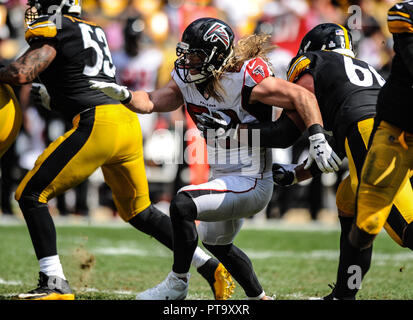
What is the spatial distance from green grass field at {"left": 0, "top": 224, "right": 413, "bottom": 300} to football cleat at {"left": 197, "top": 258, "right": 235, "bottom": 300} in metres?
0.37

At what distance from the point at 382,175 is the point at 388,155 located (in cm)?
10

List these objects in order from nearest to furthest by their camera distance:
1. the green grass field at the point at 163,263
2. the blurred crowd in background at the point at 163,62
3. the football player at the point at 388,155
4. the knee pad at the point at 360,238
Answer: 1. the football player at the point at 388,155
2. the knee pad at the point at 360,238
3. the green grass field at the point at 163,263
4. the blurred crowd in background at the point at 163,62

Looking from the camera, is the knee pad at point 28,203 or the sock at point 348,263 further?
the knee pad at point 28,203

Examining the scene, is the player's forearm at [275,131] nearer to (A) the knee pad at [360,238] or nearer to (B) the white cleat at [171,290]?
(A) the knee pad at [360,238]

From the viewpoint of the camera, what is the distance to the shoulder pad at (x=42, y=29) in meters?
4.02

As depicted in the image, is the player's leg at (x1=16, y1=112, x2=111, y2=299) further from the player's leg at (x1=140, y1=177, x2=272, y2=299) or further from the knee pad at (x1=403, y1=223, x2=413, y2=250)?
the knee pad at (x1=403, y1=223, x2=413, y2=250)

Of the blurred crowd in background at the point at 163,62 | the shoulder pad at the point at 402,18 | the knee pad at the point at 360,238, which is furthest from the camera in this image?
the blurred crowd in background at the point at 163,62

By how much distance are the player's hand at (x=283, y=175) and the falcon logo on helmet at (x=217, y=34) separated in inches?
28.8

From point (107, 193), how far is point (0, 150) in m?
5.13

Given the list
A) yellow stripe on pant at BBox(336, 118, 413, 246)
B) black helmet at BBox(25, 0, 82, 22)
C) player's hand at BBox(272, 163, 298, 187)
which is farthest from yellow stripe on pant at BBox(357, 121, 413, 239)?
black helmet at BBox(25, 0, 82, 22)

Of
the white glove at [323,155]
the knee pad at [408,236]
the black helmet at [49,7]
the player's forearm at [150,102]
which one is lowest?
the knee pad at [408,236]

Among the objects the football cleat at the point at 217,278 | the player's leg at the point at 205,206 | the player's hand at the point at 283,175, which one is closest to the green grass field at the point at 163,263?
the football cleat at the point at 217,278
